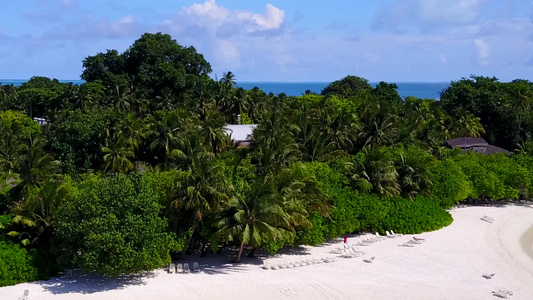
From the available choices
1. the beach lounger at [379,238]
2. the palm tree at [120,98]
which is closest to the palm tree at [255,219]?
the beach lounger at [379,238]

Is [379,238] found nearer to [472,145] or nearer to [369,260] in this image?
[369,260]

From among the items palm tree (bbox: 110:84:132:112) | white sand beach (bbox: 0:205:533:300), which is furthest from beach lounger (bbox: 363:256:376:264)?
palm tree (bbox: 110:84:132:112)

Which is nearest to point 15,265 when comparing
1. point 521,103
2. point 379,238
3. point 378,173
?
point 379,238

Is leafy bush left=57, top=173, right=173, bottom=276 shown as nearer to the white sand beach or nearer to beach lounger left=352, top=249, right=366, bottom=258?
the white sand beach

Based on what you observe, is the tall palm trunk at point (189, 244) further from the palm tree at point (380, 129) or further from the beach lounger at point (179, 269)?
the palm tree at point (380, 129)

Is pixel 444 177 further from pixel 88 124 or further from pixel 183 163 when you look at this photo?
pixel 88 124

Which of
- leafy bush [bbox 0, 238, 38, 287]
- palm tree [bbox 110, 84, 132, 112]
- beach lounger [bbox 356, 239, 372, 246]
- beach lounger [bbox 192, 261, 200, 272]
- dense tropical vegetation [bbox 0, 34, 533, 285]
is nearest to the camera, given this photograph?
leafy bush [bbox 0, 238, 38, 287]

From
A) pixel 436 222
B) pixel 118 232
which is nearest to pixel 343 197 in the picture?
pixel 436 222
